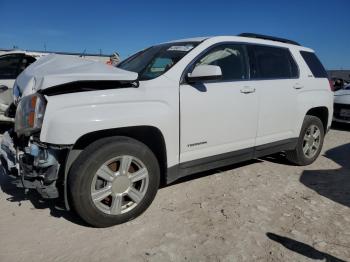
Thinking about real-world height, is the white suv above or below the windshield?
below

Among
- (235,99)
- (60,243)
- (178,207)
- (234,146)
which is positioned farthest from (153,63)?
(60,243)

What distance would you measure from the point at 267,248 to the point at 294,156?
254cm

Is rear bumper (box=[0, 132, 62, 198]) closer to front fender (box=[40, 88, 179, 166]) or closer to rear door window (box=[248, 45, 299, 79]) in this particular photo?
front fender (box=[40, 88, 179, 166])

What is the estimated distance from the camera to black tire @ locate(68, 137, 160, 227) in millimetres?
2926

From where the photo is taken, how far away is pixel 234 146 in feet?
13.4

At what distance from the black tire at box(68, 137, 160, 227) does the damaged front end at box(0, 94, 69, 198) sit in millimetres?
171

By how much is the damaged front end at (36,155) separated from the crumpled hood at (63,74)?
0.52 feet

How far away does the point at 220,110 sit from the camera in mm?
3775

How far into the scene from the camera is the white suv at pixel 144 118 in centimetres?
292

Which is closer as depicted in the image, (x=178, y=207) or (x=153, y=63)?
(x=178, y=207)

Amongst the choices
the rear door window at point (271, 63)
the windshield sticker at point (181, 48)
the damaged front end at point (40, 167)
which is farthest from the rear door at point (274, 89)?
the damaged front end at point (40, 167)

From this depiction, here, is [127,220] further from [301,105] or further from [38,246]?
[301,105]

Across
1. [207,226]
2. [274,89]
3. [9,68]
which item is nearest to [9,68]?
[9,68]

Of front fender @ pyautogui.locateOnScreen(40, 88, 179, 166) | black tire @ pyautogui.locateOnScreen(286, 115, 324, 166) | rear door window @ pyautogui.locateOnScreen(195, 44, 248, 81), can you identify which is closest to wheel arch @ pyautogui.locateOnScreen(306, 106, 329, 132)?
black tire @ pyautogui.locateOnScreen(286, 115, 324, 166)
